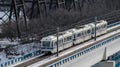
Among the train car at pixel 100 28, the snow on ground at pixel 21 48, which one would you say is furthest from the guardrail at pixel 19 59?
the snow on ground at pixel 21 48

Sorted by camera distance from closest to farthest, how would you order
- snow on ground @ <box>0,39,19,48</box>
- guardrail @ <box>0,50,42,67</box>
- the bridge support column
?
1. guardrail @ <box>0,50,42,67</box>
2. the bridge support column
3. snow on ground @ <box>0,39,19,48</box>

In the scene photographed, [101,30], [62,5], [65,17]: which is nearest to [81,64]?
[101,30]

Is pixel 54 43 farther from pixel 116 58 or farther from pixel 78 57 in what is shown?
pixel 116 58

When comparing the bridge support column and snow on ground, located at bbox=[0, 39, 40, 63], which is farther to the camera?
snow on ground, located at bbox=[0, 39, 40, 63]

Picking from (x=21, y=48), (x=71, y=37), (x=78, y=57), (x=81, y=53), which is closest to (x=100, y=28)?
(x=71, y=37)

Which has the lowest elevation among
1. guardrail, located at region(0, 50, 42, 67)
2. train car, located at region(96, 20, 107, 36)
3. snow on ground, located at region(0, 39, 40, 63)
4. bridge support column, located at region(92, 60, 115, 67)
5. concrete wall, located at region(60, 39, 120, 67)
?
snow on ground, located at region(0, 39, 40, 63)

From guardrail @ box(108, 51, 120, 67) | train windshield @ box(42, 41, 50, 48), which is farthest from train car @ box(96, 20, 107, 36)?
train windshield @ box(42, 41, 50, 48)

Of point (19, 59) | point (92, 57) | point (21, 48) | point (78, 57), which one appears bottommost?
point (21, 48)

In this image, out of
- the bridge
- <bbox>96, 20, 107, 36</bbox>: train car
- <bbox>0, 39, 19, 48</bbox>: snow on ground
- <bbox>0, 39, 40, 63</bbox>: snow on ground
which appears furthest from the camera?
<bbox>0, 39, 19, 48</bbox>: snow on ground

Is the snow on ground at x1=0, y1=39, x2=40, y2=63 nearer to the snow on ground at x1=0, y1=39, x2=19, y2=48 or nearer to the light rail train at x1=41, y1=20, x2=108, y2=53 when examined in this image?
the snow on ground at x1=0, y1=39, x2=19, y2=48

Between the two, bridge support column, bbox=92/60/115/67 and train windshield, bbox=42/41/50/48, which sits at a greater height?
train windshield, bbox=42/41/50/48

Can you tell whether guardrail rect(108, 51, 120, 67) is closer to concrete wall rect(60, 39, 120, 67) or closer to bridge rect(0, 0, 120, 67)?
bridge rect(0, 0, 120, 67)

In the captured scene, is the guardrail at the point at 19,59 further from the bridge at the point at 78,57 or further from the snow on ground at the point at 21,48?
the snow on ground at the point at 21,48

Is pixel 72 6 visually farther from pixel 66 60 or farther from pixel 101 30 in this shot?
pixel 66 60
